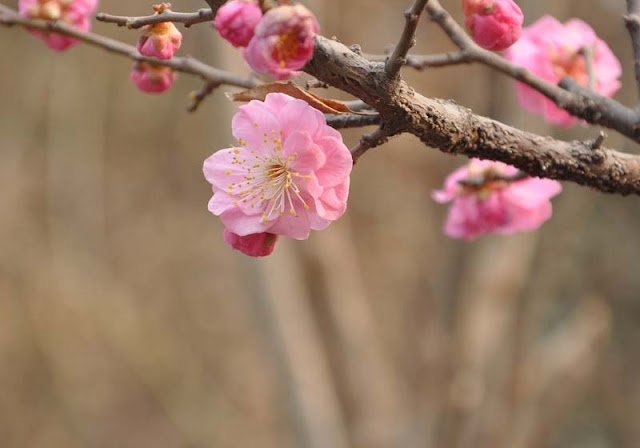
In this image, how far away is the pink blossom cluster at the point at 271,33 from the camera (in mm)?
422

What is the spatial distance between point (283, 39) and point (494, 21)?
0.26 m

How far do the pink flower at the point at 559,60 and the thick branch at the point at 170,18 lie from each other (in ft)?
1.81

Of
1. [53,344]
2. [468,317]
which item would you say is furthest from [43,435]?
[468,317]

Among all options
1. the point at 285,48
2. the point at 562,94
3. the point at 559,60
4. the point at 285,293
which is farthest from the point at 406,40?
the point at 285,293

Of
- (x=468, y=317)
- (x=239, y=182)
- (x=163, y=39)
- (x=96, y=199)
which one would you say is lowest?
(x=96, y=199)

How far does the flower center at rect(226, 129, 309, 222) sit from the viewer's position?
21.6 inches

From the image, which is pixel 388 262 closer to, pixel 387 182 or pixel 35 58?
pixel 387 182

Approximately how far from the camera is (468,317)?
2035 millimetres

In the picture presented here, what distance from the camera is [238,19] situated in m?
0.44

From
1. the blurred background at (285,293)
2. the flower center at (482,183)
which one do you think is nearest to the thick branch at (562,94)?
the flower center at (482,183)

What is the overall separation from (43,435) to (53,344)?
17.4 inches

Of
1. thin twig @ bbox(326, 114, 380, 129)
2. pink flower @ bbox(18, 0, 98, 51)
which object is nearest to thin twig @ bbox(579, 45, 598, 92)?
thin twig @ bbox(326, 114, 380, 129)

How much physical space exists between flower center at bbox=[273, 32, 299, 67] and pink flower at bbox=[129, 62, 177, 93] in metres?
0.40

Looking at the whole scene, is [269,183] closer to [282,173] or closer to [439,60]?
[282,173]
